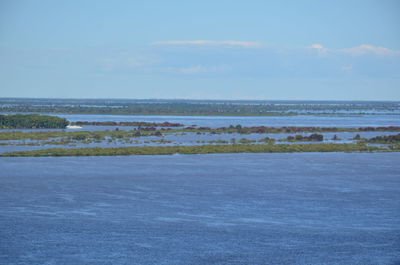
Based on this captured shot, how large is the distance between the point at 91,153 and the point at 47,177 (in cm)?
1055

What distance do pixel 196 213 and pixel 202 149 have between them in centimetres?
2280

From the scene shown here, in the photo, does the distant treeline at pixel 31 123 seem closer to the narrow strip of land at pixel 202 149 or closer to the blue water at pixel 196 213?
the narrow strip of land at pixel 202 149

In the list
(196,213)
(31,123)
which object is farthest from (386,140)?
(31,123)

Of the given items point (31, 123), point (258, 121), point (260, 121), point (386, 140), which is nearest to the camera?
point (386, 140)

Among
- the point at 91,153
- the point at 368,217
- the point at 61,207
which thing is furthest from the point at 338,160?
the point at 61,207

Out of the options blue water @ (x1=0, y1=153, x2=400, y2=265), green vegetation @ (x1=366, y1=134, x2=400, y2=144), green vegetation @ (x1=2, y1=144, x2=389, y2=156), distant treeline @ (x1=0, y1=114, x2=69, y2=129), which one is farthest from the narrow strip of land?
distant treeline @ (x1=0, y1=114, x2=69, y2=129)

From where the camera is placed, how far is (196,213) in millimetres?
25594

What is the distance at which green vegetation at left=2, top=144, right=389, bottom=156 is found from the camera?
44.4 m

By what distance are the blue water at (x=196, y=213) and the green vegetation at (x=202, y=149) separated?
11.9 feet

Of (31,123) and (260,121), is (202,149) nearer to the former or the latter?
(31,123)

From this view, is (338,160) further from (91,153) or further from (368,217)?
(368,217)

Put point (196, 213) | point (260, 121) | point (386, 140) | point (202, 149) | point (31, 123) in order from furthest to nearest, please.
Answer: point (260, 121), point (31, 123), point (386, 140), point (202, 149), point (196, 213)

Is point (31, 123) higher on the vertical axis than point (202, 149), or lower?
A: higher

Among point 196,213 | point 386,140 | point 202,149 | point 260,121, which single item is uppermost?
point 386,140
